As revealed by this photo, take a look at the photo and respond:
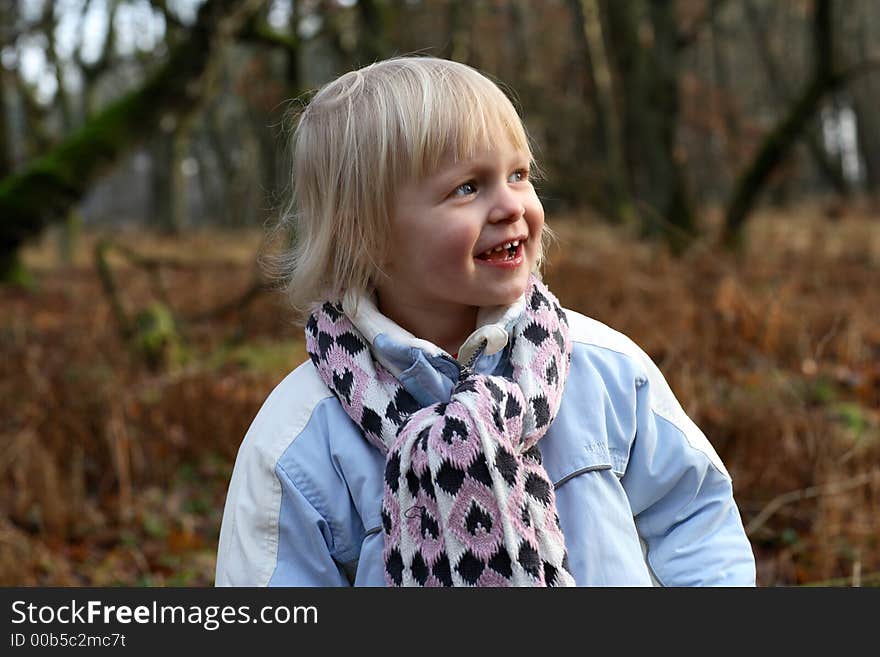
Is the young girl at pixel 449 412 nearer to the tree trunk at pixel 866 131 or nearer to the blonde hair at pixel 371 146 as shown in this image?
the blonde hair at pixel 371 146

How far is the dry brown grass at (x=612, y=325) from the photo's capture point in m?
3.33

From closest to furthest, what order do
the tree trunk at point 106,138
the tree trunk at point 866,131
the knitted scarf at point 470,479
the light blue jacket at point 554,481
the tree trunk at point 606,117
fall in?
the knitted scarf at point 470,479 → the light blue jacket at point 554,481 → the tree trunk at point 106,138 → the tree trunk at point 606,117 → the tree trunk at point 866,131

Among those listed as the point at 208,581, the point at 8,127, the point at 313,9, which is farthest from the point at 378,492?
the point at 8,127

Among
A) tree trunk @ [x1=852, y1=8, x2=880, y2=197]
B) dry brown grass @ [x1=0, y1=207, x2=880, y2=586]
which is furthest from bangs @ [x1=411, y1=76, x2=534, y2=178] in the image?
tree trunk @ [x1=852, y1=8, x2=880, y2=197]

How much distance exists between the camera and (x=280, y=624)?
1625 mm

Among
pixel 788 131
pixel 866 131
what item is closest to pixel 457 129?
pixel 788 131

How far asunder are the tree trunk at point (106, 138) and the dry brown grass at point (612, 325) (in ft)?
2.83

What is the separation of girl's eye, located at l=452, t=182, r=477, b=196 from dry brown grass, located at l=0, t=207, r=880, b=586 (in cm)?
175

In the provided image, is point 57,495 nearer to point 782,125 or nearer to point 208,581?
point 208,581

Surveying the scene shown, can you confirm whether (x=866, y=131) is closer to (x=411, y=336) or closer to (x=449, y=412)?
(x=411, y=336)

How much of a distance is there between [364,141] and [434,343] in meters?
0.38

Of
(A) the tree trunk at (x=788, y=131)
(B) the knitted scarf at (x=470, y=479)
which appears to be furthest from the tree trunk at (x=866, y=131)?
(B) the knitted scarf at (x=470, y=479)

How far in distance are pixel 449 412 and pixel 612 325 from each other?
398 centimetres

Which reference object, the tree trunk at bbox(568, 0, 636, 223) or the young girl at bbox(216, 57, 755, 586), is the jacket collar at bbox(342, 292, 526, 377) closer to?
the young girl at bbox(216, 57, 755, 586)
